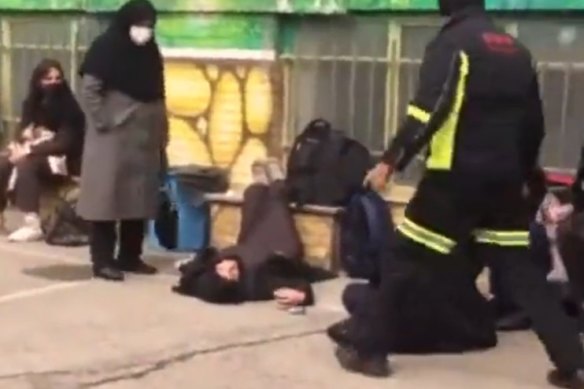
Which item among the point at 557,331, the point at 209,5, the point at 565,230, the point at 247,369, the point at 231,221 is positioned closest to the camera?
the point at 557,331

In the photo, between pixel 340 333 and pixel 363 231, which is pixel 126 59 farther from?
pixel 340 333

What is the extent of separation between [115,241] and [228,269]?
1106mm

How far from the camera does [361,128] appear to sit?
387 inches

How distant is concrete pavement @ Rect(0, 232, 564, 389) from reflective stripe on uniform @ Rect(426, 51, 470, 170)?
3.37 ft

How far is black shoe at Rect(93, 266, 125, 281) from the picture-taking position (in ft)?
27.9

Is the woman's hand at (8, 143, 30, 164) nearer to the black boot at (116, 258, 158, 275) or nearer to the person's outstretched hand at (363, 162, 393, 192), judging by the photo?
the black boot at (116, 258, 158, 275)

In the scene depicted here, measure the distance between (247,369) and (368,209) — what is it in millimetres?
2228

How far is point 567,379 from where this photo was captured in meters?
6.10

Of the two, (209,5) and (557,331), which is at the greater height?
(209,5)

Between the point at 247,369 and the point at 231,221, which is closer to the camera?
the point at 247,369

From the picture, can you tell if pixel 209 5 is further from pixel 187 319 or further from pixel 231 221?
pixel 187 319

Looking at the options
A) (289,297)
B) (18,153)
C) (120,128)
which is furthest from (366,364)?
(18,153)

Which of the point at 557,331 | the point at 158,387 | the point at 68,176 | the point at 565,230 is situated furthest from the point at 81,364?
the point at 68,176

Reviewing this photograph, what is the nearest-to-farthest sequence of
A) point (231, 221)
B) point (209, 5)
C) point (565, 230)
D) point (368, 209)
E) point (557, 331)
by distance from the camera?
point (557, 331)
point (565, 230)
point (368, 209)
point (231, 221)
point (209, 5)
